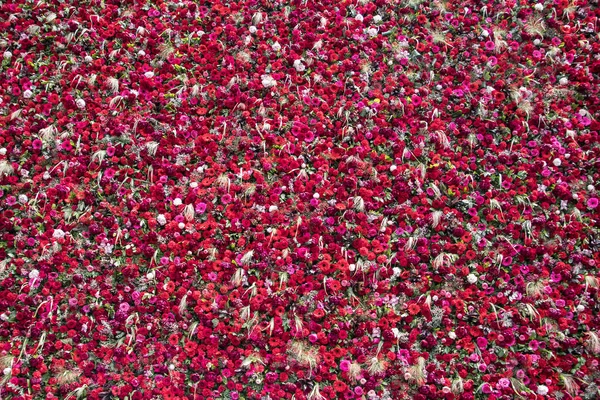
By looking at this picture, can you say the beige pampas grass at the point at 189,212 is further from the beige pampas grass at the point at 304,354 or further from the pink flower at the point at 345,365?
the pink flower at the point at 345,365

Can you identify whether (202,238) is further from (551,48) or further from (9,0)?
(551,48)

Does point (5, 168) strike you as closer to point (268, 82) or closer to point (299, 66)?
point (268, 82)

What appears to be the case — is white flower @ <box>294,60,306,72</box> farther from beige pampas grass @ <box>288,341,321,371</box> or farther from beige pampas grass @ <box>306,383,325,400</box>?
beige pampas grass @ <box>306,383,325,400</box>

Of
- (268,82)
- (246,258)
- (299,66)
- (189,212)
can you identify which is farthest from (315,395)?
(299,66)

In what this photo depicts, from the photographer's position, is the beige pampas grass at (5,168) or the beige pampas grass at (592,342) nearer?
the beige pampas grass at (592,342)

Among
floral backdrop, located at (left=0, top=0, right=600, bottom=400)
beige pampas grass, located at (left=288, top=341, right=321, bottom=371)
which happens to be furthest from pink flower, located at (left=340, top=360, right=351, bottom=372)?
beige pampas grass, located at (left=288, top=341, right=321, bottom=371)

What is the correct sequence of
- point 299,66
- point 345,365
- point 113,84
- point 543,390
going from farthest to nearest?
point 299,66 < point 113,84 < point 345,365 < point 543,390

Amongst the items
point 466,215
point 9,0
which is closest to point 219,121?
point 466,215

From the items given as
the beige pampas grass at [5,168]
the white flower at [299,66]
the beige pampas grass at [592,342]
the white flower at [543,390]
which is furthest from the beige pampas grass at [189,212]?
the beige pampas grass at [592,342]
